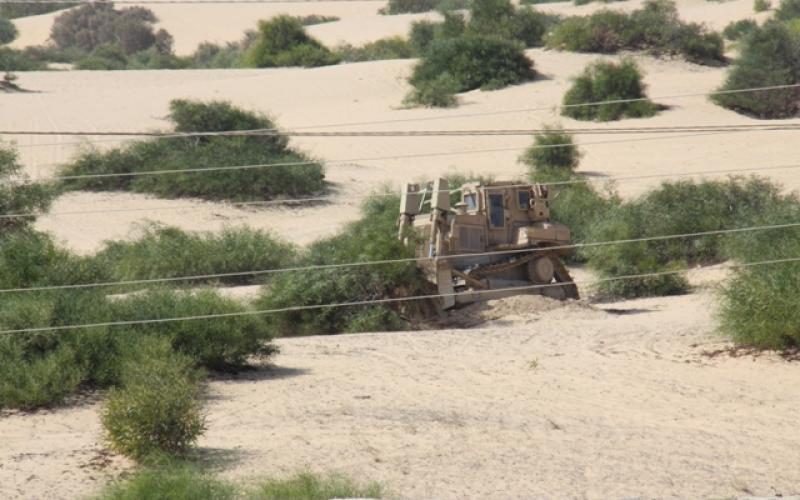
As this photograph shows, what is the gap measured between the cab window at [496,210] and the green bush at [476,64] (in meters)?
25.9

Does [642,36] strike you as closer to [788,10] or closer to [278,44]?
[788,10]

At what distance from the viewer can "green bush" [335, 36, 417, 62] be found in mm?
64875

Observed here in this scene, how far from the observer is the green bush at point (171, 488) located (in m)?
11.4

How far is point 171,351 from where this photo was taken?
16938mm

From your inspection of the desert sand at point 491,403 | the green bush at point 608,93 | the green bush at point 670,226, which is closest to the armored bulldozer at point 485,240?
the desert sand at point 491,403

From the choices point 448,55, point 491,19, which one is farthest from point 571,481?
point 491,19

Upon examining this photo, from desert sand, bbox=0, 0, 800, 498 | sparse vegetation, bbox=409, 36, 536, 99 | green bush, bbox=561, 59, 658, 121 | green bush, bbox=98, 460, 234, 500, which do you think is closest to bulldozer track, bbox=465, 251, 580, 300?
desert sand, bbox=0, 0, 800, 498

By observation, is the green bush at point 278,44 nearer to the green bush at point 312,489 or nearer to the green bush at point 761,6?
the green bush at point 761,6

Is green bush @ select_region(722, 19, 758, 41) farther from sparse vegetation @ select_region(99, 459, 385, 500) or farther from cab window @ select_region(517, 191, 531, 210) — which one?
sparse vegetation @ select_region(99, 459, 385, 500)

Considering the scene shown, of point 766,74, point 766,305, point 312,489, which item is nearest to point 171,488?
point 312,489

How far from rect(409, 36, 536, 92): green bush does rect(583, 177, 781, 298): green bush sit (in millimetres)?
19955

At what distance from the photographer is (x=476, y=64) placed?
164 feet

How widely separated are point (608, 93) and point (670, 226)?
16.7 metres

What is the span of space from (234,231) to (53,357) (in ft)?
39.5
